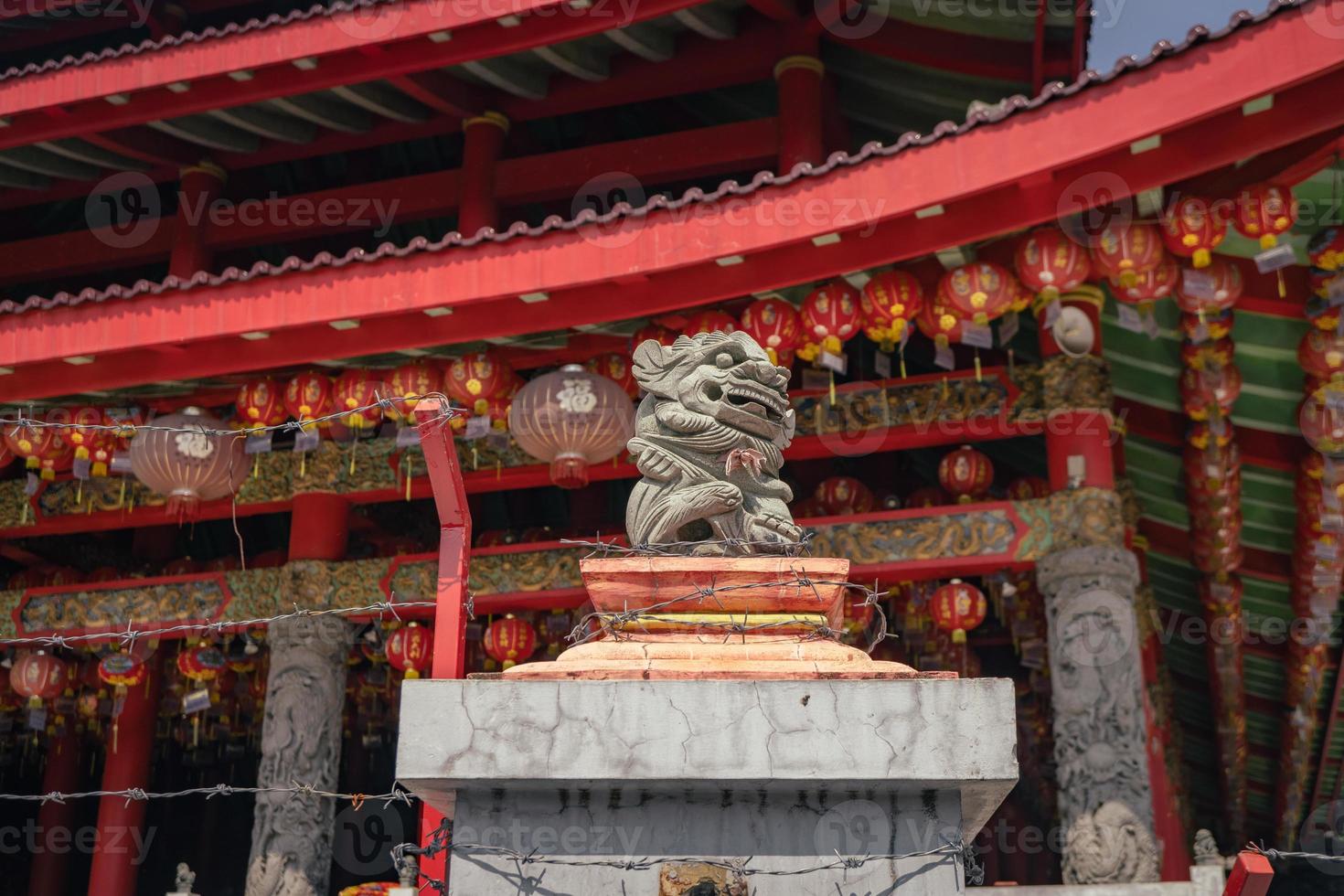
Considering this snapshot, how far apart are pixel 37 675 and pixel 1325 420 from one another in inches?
333

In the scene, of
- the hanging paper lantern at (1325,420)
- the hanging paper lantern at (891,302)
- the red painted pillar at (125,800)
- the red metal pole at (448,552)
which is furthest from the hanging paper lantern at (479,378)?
the hanging paper lantern at (1325,420)

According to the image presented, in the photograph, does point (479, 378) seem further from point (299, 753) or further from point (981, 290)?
point (981, 290)

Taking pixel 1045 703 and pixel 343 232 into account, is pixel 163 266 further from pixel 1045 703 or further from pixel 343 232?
pixel 1045 703

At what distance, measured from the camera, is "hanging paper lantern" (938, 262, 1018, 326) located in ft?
23.3

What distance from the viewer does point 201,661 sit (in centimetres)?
1013

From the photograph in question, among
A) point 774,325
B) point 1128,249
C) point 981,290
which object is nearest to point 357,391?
point 774,325

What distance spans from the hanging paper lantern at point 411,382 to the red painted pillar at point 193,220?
3.01 m

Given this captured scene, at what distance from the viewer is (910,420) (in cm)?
812

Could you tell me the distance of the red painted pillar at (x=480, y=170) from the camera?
31.4 ft

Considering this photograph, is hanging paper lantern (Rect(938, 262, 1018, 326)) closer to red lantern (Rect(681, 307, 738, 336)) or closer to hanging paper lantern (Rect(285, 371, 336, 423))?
red lantern (Rect(681, 307, 738, 336))

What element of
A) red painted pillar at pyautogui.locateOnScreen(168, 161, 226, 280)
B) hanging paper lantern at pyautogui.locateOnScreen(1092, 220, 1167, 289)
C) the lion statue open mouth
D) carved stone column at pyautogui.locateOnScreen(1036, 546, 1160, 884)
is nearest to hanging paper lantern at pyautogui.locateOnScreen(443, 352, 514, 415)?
carved stone column at pyautogui.locateOnScreen(1036, 546, 1160, 884)

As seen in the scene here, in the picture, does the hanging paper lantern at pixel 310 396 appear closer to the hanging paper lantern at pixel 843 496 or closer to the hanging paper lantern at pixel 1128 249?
the hanging paper lantern at pixel 843 496

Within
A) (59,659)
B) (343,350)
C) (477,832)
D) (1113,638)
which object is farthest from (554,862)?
(59,659)

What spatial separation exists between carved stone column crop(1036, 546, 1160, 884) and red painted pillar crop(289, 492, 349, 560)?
429 centimetres
